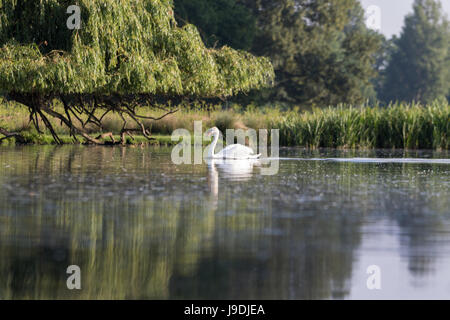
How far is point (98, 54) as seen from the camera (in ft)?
67.2

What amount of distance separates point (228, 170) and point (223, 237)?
9547mm

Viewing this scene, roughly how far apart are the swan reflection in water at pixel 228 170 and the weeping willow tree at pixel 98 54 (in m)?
3.29

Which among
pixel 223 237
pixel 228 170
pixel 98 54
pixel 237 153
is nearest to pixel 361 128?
pixel 237 153

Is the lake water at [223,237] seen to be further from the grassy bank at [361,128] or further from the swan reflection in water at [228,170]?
the grassy bank at [361,128]

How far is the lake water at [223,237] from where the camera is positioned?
5496mm

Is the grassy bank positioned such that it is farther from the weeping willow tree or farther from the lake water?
the lake water

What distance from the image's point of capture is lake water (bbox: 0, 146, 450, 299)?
550 centimetres

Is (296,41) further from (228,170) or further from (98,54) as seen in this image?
(228,170)

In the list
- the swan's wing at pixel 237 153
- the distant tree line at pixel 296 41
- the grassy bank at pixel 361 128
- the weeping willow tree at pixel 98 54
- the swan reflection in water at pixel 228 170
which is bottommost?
the swan reflection in water at pixel 228 170

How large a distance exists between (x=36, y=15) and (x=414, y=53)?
80.9 m

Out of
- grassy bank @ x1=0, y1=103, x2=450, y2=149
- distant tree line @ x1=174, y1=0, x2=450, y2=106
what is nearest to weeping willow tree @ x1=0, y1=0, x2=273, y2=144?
grassy bank @ x1=0, y1=103, x2=450, y2=149

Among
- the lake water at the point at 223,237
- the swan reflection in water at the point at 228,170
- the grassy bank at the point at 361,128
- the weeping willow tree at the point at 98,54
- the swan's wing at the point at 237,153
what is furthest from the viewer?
the grassy bank at the point at 361,128

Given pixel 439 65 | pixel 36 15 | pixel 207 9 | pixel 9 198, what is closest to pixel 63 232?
pixel 9 198

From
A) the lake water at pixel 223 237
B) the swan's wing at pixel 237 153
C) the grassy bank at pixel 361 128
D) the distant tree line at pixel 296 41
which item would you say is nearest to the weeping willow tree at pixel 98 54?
the swan's wing at pixel 237 153
